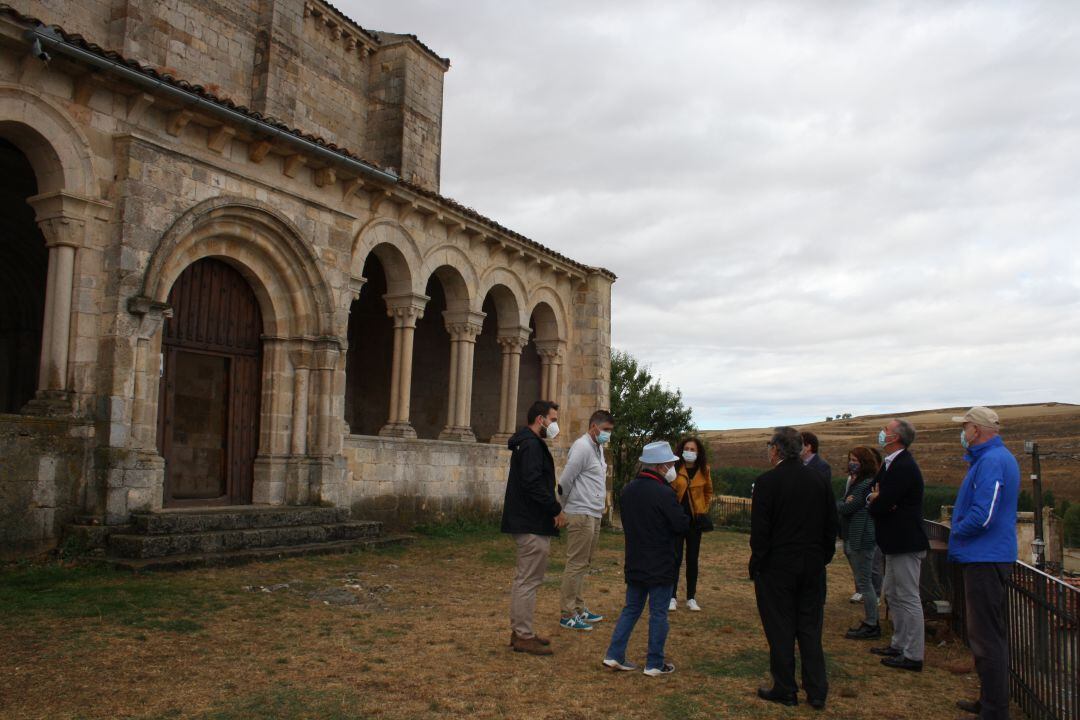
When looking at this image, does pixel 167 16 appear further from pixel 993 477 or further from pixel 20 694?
pixel 993 477

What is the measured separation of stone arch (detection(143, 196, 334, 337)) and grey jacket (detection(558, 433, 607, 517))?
208 inches

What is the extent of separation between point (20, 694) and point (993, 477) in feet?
17.6

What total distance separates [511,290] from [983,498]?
12.3m

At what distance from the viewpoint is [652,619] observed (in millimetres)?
5406

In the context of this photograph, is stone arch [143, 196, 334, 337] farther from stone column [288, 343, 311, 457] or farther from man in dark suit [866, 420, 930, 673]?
man in dark suit [866, 420, 930, 673]

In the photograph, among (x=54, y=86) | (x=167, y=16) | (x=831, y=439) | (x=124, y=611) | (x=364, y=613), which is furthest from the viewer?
(x=831, y=439)

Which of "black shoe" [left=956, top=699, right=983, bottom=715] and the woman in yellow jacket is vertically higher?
the woman in yellow jacket

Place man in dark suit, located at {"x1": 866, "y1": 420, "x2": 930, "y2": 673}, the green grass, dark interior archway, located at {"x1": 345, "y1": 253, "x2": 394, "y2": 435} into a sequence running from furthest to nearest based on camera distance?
dark interior archway, located at {"x1": 345, "y1": 253, "x2": 394, "y2": 435} → man in dark suit, located at {"x1": 866, "y1": 420, "x2": 930, "y2": 673} → the green grass

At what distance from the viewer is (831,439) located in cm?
5350

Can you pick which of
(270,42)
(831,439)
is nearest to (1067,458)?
(831,439)

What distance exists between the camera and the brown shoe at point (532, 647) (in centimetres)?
584

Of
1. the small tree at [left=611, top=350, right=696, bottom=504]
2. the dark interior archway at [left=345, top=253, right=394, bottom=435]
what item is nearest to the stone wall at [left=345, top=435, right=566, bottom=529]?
the dark interior archway at [left=345, top=253, right=394, bottom=435]

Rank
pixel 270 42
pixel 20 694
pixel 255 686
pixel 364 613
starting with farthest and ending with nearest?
pixel 270 42, pixel 364 613, pixel 255 686, pixel 20 694

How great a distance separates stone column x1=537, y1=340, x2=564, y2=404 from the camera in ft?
58.5
